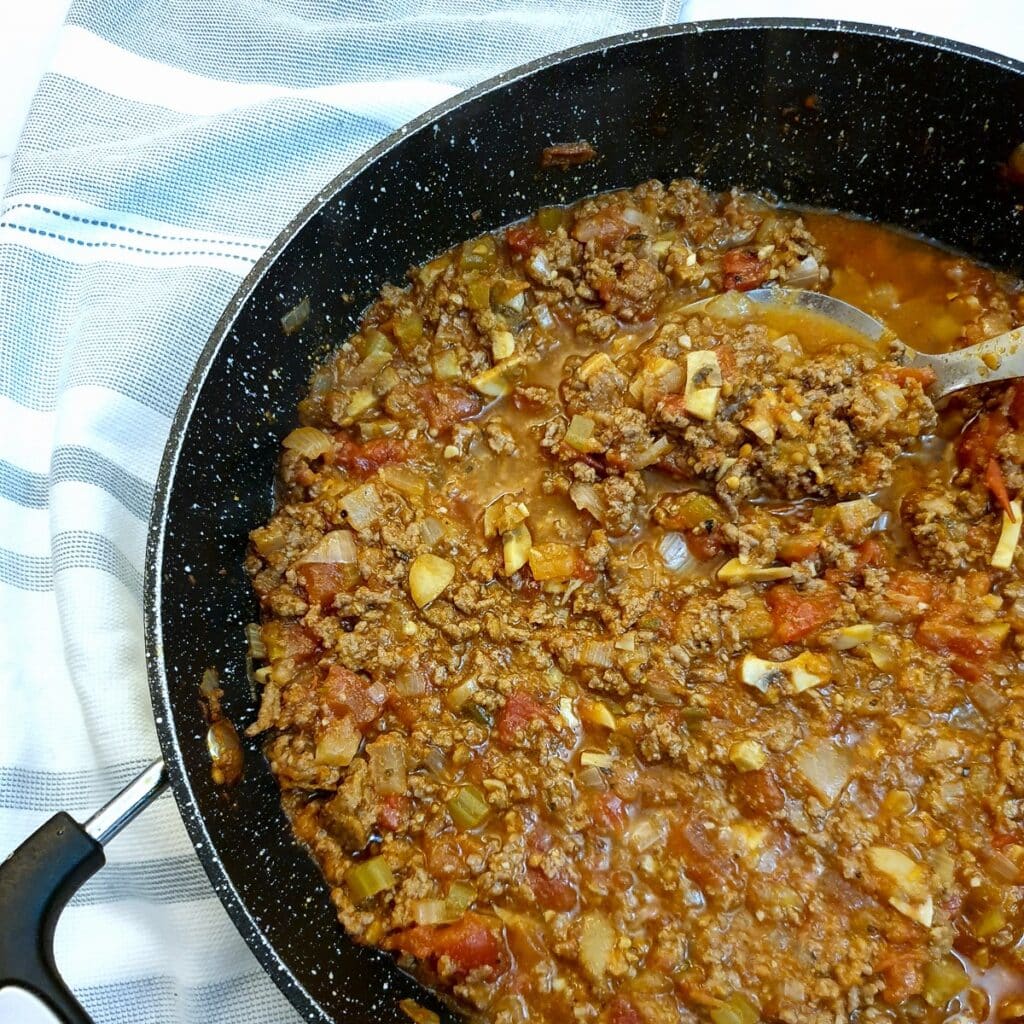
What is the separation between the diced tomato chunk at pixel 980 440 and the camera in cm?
281

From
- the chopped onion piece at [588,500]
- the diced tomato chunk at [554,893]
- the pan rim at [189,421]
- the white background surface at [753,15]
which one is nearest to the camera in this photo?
the pan rim at [189,421]

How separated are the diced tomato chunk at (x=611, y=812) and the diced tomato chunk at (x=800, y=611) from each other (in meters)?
0.65

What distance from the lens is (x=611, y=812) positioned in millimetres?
2531

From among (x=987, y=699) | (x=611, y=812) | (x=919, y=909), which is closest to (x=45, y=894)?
(x=611, y=812)

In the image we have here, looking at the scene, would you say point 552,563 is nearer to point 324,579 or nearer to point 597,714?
point 597,714

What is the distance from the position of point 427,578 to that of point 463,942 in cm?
98

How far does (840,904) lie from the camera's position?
96.3 inches

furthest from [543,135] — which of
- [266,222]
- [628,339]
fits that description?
[266,222]

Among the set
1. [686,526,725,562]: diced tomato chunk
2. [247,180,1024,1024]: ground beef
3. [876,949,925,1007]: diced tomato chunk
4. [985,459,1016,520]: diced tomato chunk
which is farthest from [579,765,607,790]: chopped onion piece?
[985,459,1016,520]: diced tomato chunk

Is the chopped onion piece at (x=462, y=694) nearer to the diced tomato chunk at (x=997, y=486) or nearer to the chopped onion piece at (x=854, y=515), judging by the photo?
the chopped onion piece at (x=854, y=515)

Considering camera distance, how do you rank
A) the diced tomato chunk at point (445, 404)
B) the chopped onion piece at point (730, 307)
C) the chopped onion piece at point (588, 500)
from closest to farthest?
the chopped onion piece at point (588, 500), the diced tomato chunk at point (445, 404), the chopped onion piece at point (730, 307)

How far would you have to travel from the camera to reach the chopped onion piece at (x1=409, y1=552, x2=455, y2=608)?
2715mm

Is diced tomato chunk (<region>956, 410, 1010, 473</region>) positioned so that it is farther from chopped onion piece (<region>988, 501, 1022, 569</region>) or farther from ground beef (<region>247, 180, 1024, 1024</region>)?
chopped onion piece (<region>988, 501, 1022, 569</region>)

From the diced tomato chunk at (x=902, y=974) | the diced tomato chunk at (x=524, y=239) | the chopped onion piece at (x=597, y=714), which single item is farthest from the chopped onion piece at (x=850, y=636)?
the diced tomato chunk at (x=524, y=239)
